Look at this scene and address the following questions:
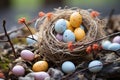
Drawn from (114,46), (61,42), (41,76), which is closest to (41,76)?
(41,76)

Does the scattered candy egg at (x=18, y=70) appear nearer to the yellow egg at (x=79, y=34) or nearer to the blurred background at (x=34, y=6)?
the yellow egg at (x=79, y=34)

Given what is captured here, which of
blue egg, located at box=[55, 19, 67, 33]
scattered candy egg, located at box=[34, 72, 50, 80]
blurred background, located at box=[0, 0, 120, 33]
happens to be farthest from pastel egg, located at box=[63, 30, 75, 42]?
blurred background, located at box=[0, 0, 120, 33]

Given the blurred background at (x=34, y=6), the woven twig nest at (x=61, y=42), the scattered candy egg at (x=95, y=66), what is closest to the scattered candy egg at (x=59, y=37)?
the woven twig nest at (x=61, y=42)

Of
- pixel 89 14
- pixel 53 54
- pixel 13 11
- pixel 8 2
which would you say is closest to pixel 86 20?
pixel 89 14

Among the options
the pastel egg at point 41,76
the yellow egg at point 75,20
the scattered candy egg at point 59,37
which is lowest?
the pastel egg at point 41,76

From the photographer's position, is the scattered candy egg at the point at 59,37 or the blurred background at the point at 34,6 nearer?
the scattered candy egg at the point at 59,37

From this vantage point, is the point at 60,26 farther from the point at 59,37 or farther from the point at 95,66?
the point at 95,66
